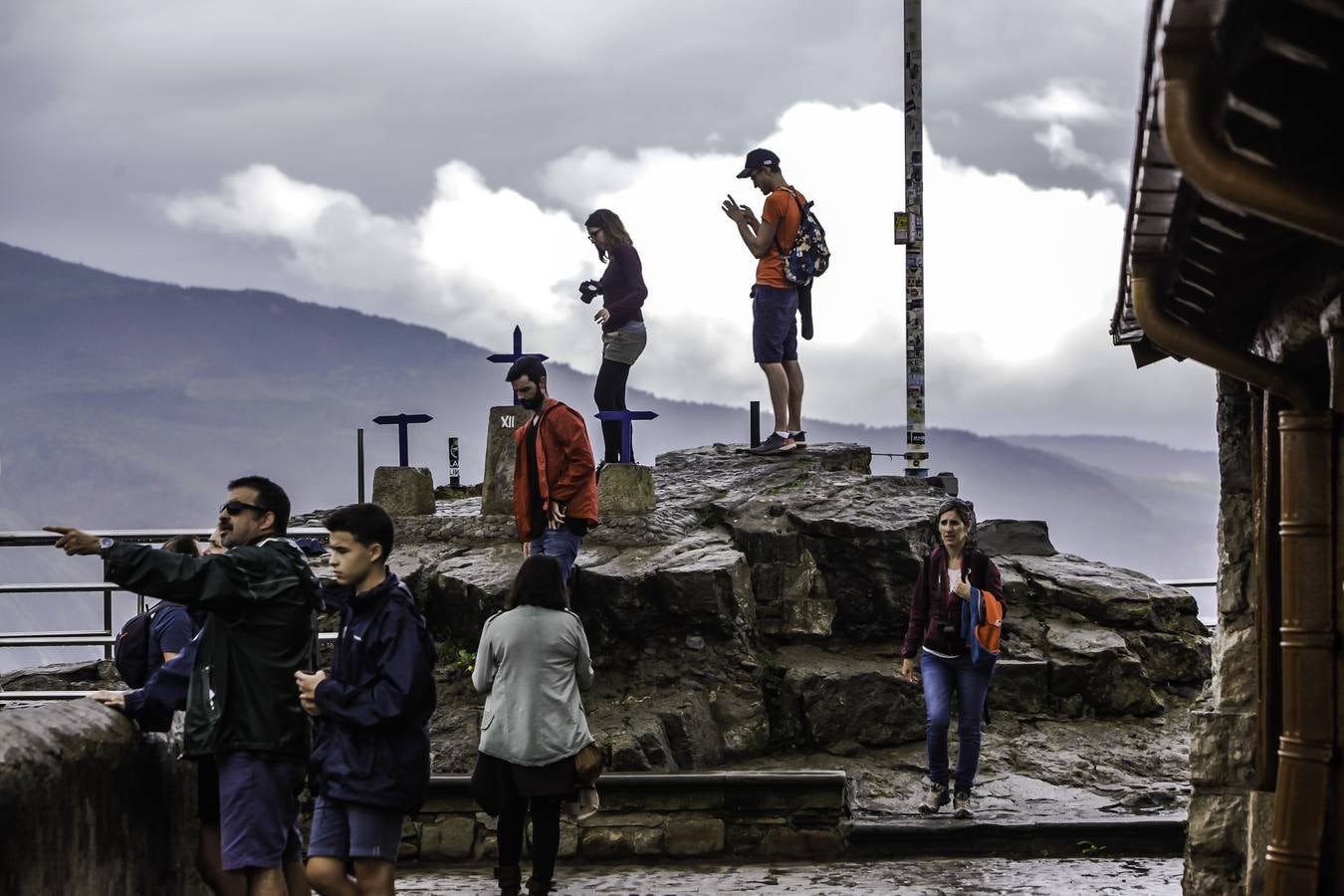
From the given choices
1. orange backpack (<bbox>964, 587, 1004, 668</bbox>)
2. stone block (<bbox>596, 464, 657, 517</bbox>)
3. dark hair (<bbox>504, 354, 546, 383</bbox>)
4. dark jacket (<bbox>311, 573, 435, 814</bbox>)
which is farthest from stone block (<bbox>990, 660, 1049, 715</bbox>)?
dark jacket (<bbox>311, 573, 435, 814</bbox>)

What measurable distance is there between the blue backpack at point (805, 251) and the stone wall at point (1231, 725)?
636cm

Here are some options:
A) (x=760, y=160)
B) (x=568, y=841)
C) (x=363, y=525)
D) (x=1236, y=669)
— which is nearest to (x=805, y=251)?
(x=760, y=160)

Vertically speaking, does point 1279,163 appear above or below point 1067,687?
above

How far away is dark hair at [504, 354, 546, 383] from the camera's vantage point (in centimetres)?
1006

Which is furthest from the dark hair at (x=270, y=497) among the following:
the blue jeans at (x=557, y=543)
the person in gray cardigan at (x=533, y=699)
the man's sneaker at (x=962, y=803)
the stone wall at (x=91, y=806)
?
the man's sneaker at (x=962, y=803)

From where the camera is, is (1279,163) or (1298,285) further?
(1298,285)

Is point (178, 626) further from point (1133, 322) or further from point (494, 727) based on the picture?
point (1133, 322)

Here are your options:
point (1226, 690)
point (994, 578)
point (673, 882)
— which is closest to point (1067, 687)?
point (994, 578)

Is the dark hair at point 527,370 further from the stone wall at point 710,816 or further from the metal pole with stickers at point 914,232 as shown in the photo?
the metal pole with stickers at point 914,232

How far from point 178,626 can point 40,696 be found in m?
4.76

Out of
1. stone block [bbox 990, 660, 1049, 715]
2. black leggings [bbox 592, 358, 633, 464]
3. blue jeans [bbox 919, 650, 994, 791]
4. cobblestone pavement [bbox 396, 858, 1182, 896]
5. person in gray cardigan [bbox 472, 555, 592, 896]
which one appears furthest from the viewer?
black leggings [bbox 592, 358, 633, 464]

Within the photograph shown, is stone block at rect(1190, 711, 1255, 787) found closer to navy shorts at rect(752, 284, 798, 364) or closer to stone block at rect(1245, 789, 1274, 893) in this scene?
stone block at rect(1245, 789, 1274, 893)

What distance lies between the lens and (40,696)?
11.0m

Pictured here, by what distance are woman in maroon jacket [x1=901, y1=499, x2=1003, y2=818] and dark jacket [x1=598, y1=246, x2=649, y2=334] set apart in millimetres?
4089
